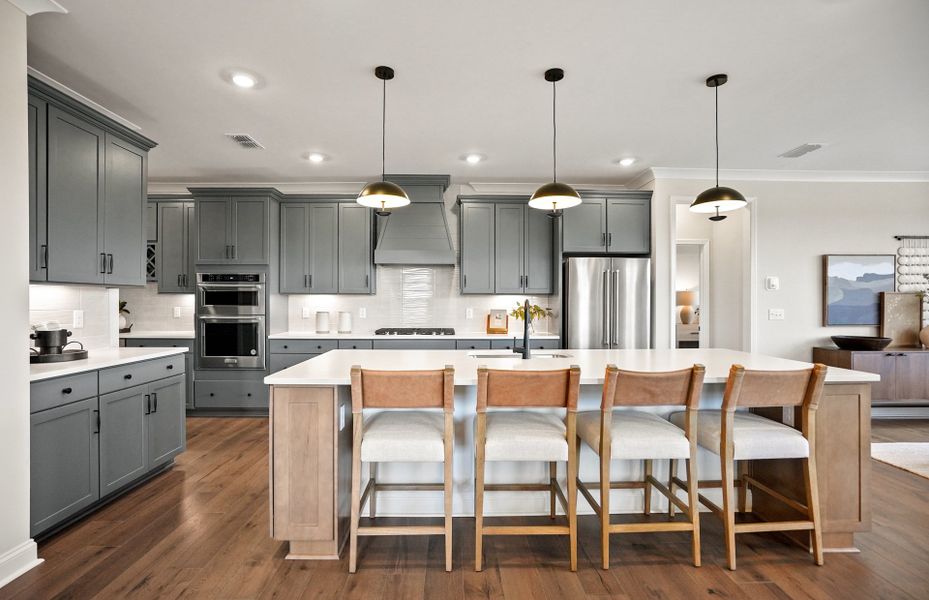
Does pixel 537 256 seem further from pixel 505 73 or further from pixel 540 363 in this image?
pixel 540 363

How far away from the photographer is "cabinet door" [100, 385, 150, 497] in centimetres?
269

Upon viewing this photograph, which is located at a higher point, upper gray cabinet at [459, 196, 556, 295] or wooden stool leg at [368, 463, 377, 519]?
upper gray cabinet at [459, 196, 556, 295]

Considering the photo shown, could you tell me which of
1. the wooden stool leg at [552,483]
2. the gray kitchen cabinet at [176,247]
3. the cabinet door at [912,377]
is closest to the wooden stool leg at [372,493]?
the wooden stool leg at [552,483]

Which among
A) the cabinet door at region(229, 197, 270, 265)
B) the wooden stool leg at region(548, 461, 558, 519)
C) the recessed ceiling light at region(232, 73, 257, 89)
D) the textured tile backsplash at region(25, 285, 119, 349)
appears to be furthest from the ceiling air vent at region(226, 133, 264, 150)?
the wooden stool leg at region(548, 461, 558, 519)

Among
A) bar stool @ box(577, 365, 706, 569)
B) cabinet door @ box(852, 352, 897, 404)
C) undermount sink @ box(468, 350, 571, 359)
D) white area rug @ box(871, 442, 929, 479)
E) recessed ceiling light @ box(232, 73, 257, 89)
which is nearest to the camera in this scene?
bar stool @ box(577, 365, 706, 569)

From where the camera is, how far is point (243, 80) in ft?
9.66

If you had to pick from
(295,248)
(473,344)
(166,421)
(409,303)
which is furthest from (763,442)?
(295,248)

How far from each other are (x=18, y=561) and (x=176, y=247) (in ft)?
12.5

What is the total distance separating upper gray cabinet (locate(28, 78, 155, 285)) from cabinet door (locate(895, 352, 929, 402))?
23.1 ft

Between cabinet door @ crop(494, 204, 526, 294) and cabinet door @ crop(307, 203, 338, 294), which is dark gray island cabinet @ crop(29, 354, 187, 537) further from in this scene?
cabinet door @ crop(494, 204, 526, 294)

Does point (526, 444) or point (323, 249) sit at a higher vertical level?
point (323, 249)

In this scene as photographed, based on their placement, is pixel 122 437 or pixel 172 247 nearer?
pixel 122 437

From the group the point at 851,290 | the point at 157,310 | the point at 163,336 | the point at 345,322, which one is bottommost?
the point at 163,336

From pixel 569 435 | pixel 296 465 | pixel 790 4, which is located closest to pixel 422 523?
pixel 296 465
